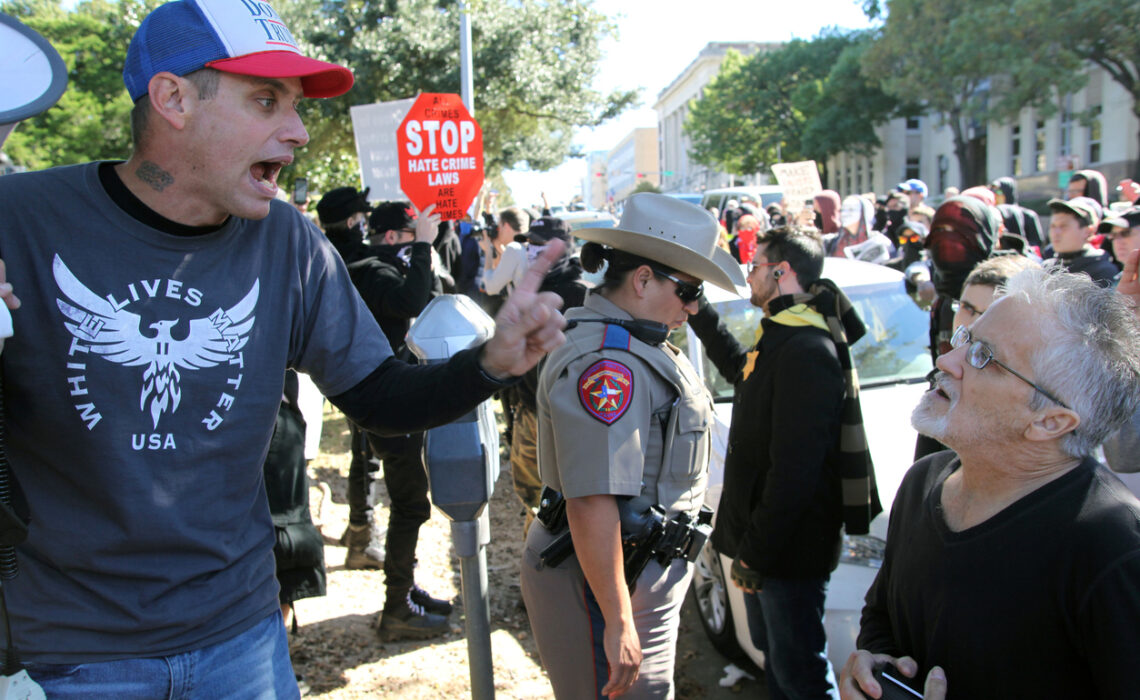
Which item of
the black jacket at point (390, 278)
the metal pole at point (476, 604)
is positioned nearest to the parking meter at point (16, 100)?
the metal pole at point (476, 604)

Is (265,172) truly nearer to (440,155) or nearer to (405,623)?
(405,623)

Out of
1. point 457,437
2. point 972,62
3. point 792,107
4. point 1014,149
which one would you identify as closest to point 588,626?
point 457,437

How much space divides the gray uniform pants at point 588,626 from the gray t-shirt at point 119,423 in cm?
107

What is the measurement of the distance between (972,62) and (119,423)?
33177 millimetres

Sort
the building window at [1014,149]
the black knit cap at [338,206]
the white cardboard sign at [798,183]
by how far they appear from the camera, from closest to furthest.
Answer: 1. the black knit cap at [338,206]
2. the white cardboard sign at [798,183]
3. the building window at [1014,149]

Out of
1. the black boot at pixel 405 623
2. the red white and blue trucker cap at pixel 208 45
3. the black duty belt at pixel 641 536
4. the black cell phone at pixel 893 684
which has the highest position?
the red white and blue trucker cap at pixel 208 45

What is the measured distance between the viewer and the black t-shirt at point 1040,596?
154 centimetres

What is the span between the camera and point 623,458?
7.85 ft

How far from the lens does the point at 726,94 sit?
56375 mm

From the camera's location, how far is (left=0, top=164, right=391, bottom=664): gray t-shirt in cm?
159

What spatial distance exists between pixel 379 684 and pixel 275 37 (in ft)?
10.7

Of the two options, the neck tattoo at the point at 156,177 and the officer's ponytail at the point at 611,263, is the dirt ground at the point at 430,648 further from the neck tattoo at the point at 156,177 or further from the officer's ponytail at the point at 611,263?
the neck tattoo at the point at 156,177

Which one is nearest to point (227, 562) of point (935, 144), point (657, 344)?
point (657, 344)

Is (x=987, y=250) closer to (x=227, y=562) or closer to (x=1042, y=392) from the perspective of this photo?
(x=1042, y=392)
